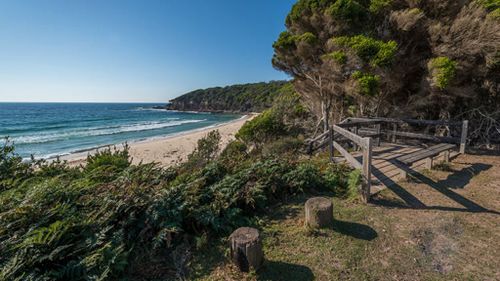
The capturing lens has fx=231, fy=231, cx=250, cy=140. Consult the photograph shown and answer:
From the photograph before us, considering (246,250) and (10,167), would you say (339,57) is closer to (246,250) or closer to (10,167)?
(246,250)

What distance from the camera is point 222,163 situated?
16.0 feet

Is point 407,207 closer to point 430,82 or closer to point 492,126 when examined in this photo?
point 430,82

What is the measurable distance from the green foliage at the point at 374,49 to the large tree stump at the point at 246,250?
7.15 metres

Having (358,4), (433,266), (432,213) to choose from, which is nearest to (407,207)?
(432,213)

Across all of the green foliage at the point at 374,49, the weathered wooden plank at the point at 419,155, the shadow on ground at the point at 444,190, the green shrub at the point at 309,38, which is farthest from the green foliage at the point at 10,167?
the green foliage at the point at 374,49

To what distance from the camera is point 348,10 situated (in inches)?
331

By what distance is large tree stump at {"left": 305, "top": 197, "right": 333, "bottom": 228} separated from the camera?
3.21 m

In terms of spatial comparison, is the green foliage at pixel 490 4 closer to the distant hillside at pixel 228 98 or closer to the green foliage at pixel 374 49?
the green foliage at pixel 374 49

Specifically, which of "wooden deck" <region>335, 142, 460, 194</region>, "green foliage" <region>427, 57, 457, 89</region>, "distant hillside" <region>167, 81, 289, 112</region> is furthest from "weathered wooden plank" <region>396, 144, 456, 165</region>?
"distant hillside" <region>167, 81, 289, 112</region>

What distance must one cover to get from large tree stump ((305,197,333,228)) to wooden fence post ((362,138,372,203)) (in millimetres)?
1157

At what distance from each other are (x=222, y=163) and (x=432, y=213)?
376cm

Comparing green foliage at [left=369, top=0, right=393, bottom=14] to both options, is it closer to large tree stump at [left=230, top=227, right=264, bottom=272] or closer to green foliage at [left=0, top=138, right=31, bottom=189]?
large tree stump at [left=230, top=227, right=264, bottom=272]

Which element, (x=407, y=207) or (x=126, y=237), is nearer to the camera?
(x=126, y=237)

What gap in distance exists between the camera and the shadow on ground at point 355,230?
3.15m
